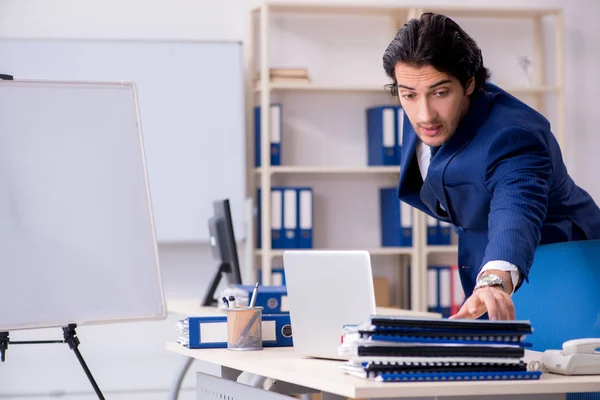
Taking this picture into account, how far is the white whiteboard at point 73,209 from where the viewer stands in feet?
6.46

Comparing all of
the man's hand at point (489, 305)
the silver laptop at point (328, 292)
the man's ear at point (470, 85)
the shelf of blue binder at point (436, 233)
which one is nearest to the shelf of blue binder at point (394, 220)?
the shelf of blue binder at point (436, 233)

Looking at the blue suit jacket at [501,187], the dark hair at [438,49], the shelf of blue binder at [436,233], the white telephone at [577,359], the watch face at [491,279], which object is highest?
the dark hair at [438,49]

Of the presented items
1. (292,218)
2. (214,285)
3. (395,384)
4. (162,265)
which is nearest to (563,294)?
(395,384)

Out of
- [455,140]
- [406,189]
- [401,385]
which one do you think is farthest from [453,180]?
[401,385]

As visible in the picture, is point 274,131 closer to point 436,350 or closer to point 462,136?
point 462,136

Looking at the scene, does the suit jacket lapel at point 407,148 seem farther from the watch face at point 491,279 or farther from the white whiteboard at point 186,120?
the white whiteboard at point 186,120

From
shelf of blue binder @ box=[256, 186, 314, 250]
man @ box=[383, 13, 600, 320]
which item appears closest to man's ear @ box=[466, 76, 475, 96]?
man @ box=[383, 13, 600, 320]

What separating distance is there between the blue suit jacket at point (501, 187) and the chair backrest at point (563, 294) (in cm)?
9

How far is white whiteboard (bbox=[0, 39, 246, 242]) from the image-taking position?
4.66 m

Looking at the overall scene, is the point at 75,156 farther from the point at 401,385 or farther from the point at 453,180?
the point at 401,385

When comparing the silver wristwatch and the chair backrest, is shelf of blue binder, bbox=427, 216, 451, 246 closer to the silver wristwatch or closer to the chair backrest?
the chair backrest

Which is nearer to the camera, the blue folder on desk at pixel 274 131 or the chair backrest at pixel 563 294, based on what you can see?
the chair backrest at pixel 563 294

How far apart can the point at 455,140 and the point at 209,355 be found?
71 centimetres

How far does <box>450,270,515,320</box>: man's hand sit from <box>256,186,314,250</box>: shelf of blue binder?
3.16 metres
